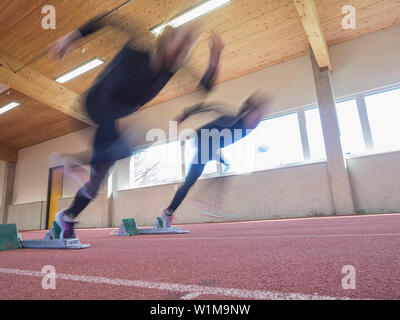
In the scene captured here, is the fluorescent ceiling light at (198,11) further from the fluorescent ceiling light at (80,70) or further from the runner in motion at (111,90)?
the runner in motion at (111,90)

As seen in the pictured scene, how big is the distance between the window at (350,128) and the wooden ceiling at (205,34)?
3.94ft

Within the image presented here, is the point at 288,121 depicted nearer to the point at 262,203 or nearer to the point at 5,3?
the point at 262,203

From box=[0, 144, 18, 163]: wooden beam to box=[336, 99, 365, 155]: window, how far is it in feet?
A: 32.2

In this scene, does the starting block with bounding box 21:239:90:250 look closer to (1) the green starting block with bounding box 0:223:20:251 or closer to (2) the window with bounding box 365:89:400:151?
(1) the green starting block with bounding box 0:223:20:251

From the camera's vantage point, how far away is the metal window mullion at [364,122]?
4.40 metres

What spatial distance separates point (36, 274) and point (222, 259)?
64 centimetres

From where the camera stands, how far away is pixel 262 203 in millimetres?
4910

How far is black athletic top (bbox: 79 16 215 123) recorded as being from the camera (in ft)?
5.54

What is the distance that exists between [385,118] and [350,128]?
51cm

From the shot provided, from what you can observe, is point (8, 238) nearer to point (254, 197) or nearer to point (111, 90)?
point (111, 90)

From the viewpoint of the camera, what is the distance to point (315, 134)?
4.82 metres

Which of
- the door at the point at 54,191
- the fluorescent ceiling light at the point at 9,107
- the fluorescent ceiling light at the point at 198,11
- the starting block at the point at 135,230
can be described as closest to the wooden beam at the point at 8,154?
the door at the point at 54,191

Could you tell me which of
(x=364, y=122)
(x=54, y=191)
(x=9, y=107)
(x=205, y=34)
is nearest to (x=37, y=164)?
(x=54, y=191)
